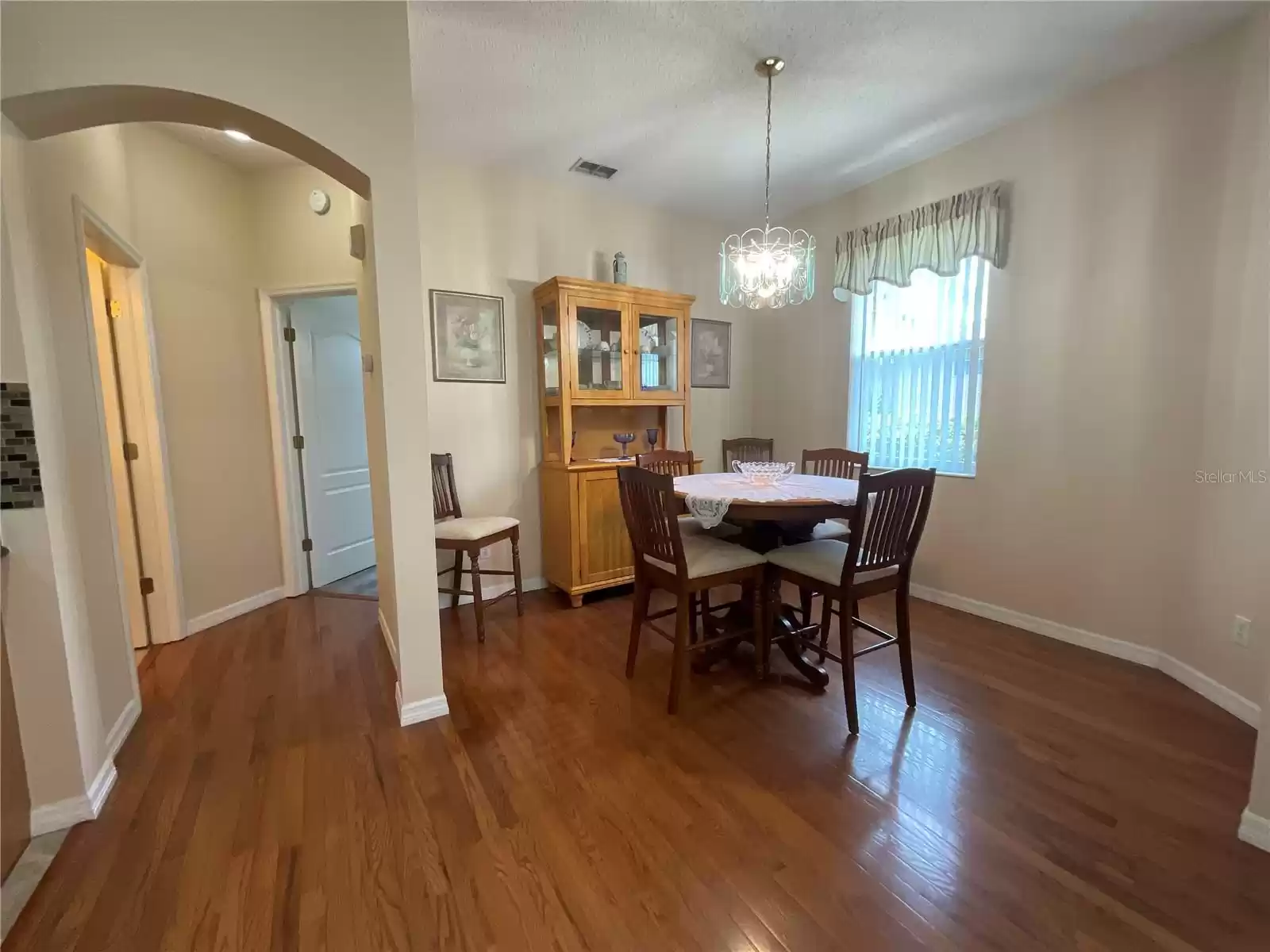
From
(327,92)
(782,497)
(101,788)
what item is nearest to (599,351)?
(782,497)

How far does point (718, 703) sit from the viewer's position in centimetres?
209

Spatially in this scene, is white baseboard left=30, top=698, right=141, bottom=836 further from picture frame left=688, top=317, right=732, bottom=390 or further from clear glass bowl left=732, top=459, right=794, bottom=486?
picture frame left=688, top=317, right=732, bottom=390

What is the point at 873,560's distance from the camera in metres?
1.90

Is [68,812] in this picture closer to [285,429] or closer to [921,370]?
[285,429]

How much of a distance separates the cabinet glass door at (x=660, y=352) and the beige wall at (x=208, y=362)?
2333 mm

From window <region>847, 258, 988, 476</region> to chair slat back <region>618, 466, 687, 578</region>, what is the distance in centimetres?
203

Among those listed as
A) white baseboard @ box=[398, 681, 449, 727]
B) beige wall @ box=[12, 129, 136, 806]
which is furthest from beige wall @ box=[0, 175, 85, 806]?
white baseboard @ box=[398, 681, 449, 727]

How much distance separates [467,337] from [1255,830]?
11.8ft

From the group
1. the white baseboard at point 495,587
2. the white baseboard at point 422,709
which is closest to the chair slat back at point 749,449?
the white baseboard at point 495,587

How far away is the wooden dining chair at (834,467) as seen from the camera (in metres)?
2.60

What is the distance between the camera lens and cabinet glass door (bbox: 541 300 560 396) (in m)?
3.11

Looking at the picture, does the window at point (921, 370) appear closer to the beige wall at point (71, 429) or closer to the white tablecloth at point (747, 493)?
the white tablecloth at point (747, 493)

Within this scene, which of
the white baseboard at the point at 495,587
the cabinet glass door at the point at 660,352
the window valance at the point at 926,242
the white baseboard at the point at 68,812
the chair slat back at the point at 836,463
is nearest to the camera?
the white baseboard at the point at 68,812

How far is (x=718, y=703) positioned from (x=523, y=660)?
93 centimetres
